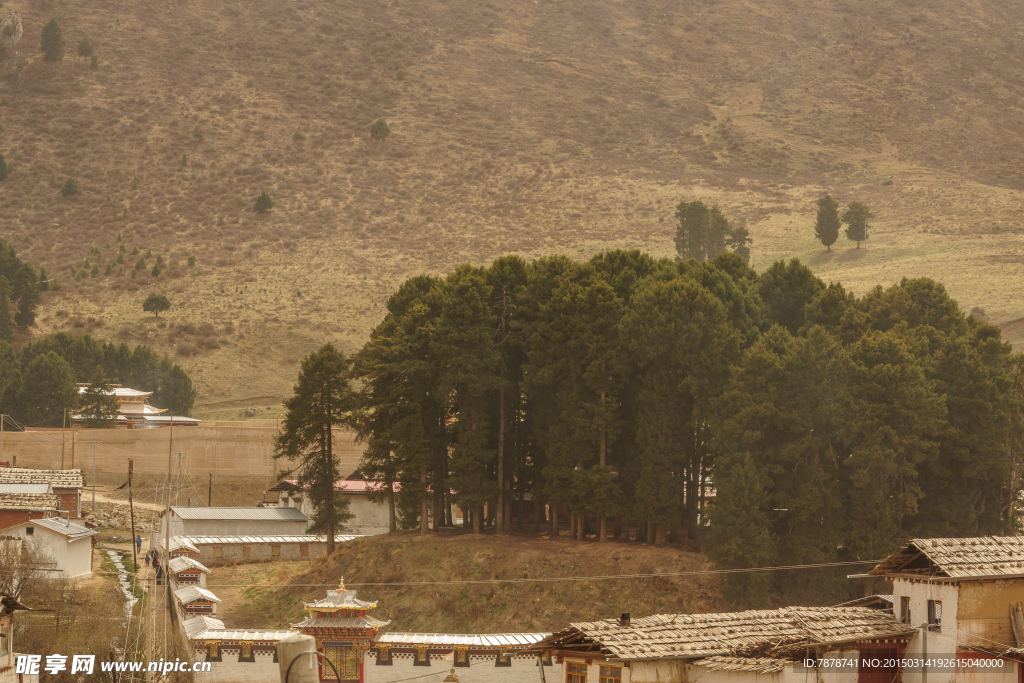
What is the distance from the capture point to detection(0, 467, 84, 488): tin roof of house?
58375mm

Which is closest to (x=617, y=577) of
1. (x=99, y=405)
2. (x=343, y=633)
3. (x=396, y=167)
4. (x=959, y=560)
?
(x=343, y=633)

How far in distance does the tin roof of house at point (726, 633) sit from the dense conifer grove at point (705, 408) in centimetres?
1549

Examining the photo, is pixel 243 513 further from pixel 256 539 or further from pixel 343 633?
pixel 343 633

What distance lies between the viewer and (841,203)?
140m

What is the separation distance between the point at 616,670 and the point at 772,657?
9.25ft

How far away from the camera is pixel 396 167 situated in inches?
6270

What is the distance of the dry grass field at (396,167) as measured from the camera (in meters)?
116

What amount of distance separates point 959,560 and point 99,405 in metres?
68.5

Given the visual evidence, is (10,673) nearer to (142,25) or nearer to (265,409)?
(265,409)

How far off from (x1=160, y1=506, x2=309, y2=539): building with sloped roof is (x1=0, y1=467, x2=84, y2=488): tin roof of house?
4461mm

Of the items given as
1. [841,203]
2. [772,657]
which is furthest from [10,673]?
[841,203]

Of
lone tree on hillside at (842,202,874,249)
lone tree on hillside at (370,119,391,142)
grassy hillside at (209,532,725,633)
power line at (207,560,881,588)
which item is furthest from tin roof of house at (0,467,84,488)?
lone tree on hillside at (370,119,391,142)

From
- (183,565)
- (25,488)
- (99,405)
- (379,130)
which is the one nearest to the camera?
(183,565)

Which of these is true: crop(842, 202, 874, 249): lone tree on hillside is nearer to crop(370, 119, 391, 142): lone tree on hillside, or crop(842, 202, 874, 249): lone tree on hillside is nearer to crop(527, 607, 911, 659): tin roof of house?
crop(370, 119, 391, 142): lone tree on hillside
